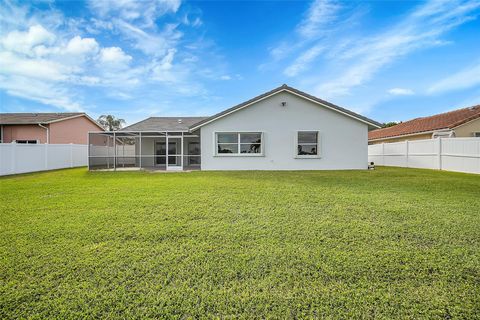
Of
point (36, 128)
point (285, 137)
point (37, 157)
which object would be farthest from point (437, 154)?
point (36, 128)

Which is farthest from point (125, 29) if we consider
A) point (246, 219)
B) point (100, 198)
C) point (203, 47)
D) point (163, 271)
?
point (163, 271)

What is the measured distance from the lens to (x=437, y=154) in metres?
14.5

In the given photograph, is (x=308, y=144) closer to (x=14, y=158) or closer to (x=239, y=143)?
(x=239, y=143)

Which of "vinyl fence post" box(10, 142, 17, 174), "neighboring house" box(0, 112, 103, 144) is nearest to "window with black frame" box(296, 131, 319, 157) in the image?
"vinyl fence post" box(10, 142, 17, 174)

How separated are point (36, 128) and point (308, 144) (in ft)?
81.0

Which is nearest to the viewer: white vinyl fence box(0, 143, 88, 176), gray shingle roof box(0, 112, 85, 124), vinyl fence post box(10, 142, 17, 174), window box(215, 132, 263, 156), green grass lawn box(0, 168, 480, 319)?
green grass lawn box(0, 168, 480, 319)

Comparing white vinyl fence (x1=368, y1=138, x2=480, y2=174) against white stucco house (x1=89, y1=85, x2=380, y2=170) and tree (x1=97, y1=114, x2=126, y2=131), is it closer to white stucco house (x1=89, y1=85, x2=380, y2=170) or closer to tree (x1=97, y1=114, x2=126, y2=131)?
white stucco house (x1=89, y1=85, x2=380, y2=170)

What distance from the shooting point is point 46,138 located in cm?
2153

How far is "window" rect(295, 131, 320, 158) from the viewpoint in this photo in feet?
48.1

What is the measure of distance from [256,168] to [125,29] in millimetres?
11685

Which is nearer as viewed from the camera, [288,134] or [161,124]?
[288,134]

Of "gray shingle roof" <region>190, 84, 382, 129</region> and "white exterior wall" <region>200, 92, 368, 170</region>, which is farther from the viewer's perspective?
"white exterior wall" <region>200, 92, 368, 170</region>

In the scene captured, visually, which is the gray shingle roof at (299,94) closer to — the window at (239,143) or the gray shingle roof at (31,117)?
the window at (239,143)

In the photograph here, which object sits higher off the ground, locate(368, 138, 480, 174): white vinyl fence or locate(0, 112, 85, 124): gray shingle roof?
locate(0, 112, 85, 124): gray shingle roof
